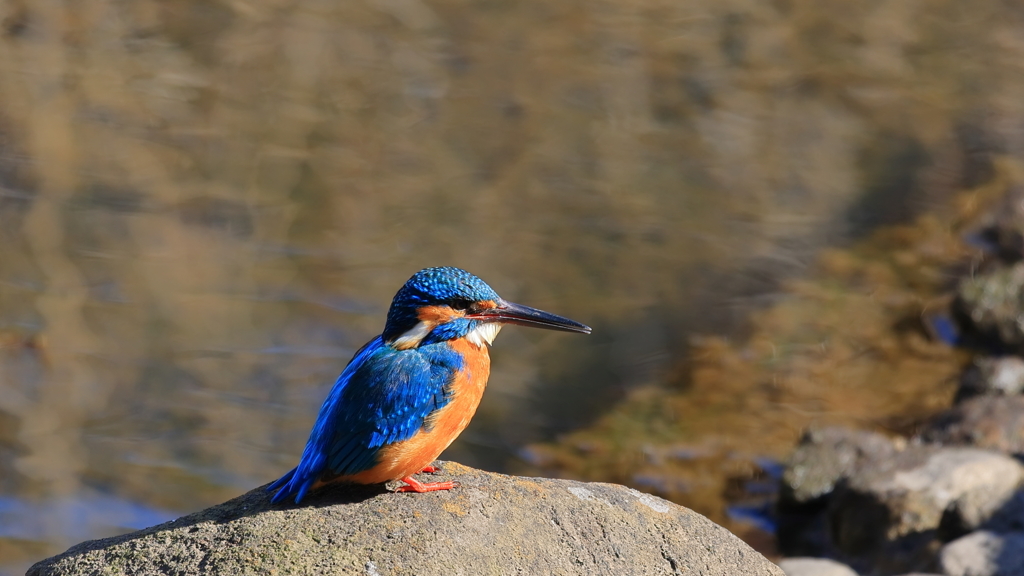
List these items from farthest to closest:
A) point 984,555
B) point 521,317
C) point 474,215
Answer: point 474,215 < point 984,555 < point 521,317

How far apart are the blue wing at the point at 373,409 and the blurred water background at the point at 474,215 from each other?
3655 mm

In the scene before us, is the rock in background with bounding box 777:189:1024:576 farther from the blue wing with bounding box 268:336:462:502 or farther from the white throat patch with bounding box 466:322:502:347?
the blue wing with bounding box 268:336:462:502

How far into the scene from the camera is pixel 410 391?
345 cm

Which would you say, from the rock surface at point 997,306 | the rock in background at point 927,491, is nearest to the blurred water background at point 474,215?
the rock surface at point 997,306

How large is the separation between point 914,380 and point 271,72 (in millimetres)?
7793

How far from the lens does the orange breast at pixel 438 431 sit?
11.2 ft

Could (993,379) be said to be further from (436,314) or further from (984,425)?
(436,314)

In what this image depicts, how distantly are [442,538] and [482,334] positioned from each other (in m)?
0.75

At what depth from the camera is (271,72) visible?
40.8 ft

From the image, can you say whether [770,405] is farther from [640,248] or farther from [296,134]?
[296,134]

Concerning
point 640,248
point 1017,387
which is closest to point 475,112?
point 640,248

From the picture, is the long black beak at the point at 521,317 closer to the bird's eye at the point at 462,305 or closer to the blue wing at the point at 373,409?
the bird's eye at the point at 462,305

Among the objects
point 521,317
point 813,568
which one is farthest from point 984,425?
point 521,317

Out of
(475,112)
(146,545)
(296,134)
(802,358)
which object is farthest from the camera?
(475,112)
